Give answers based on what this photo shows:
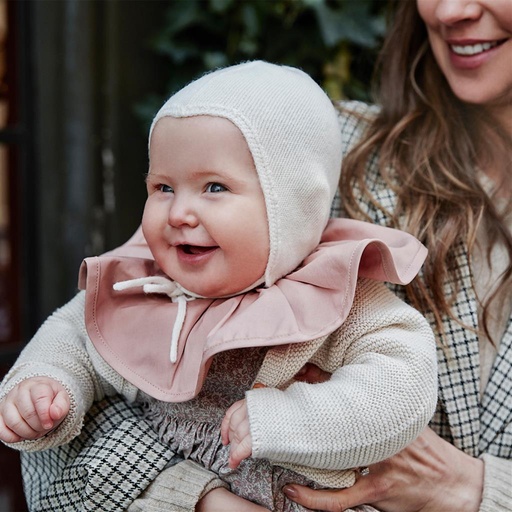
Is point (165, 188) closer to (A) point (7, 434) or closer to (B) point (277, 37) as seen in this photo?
(A) point (7, 434)

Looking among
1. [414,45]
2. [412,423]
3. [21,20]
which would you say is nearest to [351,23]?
[414,45]

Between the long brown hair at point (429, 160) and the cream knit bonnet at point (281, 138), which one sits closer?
the cream knit bonnet at point (281, 138)

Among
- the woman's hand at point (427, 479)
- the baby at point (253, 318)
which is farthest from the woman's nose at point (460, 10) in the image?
A: the woman's hand at point (427, 479)

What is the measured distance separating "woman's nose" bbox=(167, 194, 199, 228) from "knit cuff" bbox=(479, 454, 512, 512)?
636 mm

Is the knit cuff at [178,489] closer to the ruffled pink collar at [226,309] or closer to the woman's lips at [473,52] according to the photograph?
the ruffled pink collar at [226,309]

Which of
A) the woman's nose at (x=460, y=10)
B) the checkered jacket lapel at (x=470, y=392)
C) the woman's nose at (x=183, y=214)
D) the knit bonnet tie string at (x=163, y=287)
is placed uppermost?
the woman's nose at (x=460, y=10)

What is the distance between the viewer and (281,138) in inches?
44.1

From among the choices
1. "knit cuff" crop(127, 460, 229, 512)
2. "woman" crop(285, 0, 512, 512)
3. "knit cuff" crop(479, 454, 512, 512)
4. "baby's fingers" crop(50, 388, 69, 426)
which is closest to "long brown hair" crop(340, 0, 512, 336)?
"woman" crop(285, 0, 512, 512)

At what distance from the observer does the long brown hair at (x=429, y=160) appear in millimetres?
1350

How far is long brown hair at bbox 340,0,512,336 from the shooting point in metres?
1.35

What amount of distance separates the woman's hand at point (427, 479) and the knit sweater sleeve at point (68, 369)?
42 cm

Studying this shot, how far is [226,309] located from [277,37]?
162 cm

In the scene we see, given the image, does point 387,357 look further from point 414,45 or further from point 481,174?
point 414,45

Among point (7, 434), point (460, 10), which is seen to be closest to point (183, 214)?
point (7, 434)
